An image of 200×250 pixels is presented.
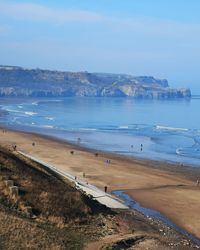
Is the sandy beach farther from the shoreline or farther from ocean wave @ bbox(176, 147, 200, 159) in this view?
ocean wave @ bbox(176, 147, 200, 159)

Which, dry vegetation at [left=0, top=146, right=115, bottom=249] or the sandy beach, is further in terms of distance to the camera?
the sandy beach

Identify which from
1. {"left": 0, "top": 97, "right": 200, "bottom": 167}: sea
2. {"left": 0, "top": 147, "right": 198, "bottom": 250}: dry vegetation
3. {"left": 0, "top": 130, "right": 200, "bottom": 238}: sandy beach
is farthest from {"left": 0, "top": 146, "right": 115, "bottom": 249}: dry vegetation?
{"left": 0, "top": 97, "right": 200, "bottom": 167}: sea

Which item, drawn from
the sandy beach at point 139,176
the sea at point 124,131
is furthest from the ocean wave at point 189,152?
the sandy beach at point 139,176

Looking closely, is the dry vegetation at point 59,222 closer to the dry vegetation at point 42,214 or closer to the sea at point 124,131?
the dry vegetation at point 42,214

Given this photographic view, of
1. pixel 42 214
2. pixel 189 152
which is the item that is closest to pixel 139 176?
pixel 189 152

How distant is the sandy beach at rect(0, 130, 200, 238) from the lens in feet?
116

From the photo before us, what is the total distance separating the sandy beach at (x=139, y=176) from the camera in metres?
35.4

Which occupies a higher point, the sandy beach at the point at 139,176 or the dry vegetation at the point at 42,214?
the dry vegetation at the point at 42,214

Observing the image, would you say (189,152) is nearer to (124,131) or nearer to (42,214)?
(124,131)

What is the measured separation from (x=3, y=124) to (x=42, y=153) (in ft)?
127

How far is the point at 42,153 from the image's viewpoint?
58875 millimetres

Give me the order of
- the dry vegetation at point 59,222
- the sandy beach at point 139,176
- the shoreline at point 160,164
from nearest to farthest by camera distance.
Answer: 1. the dry vegetation at point 59,222
2. the sandy beach at point 139,176
3. the shoreline at point 160,164

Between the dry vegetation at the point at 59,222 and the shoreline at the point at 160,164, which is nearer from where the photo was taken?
the dry vegetation at the point at 59,222

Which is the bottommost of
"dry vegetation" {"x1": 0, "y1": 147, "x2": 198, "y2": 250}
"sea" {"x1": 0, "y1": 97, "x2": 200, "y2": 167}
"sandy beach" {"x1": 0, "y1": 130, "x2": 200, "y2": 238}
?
"sea" {"x1": 0, "y1": 97, "x2": 200, "y2": 167}
